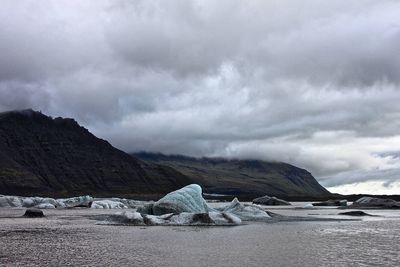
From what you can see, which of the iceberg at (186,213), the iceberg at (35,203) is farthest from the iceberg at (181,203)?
the iceberg at (35,203)

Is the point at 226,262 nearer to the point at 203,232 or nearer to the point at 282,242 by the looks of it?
the point at 282,242

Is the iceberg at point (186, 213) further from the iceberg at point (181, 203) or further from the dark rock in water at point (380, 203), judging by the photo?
the dark rock in water at point (380, 203)

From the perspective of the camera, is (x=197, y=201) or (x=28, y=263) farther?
(x=197, y=201)

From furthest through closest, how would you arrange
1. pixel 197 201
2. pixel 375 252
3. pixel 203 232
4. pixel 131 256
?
pixel 197 201, pixel 203 232, pixel 375 252, pixel 131 256

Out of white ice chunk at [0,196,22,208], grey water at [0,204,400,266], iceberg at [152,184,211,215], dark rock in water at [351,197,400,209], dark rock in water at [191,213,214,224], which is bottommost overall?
grey water at [0,204,400,266]

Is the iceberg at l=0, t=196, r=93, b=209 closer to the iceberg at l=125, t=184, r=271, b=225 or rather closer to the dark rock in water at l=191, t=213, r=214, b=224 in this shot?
the iceberg at l=125, t=184, r=271, b=225

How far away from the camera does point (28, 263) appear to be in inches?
878

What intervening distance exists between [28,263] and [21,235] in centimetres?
Result: 1439

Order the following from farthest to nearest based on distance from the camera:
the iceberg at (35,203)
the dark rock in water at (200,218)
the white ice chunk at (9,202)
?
the white ice chunk at (9,202) < the iceberg at (35,203) < the dark rock in water at (200,218)

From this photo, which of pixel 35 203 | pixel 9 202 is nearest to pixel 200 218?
pixel 9 202

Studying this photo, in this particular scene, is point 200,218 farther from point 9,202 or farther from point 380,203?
point 9,202

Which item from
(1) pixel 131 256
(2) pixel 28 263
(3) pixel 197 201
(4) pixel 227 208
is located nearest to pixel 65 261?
(2) pixel 28 263

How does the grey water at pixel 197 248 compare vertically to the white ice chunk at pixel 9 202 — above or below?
below

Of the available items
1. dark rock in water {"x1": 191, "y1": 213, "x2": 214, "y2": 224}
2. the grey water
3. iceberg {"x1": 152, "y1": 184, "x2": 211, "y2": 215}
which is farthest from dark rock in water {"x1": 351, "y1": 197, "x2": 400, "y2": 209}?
the grey water
